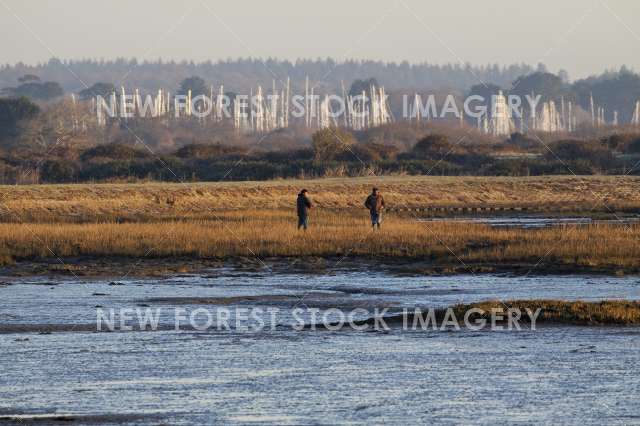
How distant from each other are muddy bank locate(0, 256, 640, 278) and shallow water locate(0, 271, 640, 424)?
25.8ft

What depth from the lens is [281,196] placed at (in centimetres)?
6612

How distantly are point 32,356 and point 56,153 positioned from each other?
3491 inches

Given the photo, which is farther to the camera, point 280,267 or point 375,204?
point 375,204

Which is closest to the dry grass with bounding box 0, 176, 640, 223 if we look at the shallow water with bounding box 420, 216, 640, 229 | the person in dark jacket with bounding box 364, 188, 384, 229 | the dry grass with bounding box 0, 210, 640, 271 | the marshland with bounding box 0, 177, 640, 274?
the marshland with bounding box 0, 177, 640, 274

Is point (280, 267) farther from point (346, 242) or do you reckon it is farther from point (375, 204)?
point (375, 204)

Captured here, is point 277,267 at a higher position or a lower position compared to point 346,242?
lower

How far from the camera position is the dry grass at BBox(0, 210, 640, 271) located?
35.5m

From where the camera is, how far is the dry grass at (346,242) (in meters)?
35.5

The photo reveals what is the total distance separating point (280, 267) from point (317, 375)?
1760 centimetres

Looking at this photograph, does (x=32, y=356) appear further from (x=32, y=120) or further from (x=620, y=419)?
(x=32, y=120)

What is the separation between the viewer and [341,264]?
35250 millimetres

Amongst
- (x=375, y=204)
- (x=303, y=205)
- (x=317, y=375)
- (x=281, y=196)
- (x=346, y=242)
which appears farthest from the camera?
(x=281, y=196)

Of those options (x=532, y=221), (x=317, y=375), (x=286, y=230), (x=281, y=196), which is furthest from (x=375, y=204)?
(x=317, y=375)

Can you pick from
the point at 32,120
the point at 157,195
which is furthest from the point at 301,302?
the point at 32,120
